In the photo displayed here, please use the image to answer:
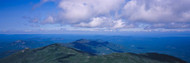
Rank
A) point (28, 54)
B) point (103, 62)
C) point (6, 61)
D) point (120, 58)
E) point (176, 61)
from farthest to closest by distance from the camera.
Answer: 1. point (28, 54)
2. point (6, 61)
3. point (176, 61)
4. point (120, 58)
5. point (103, 62)

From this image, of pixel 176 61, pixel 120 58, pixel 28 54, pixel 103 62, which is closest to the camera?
pixel 103 62

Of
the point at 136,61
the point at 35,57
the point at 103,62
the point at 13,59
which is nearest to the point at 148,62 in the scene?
the point at 136,61

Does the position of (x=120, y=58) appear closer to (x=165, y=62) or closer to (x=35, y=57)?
(x=165, y=62)

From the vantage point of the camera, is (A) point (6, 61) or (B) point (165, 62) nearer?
(B) point (165, 62)

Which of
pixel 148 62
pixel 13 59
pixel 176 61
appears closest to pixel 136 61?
pixel 148 62

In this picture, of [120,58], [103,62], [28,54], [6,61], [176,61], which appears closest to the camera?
[103,62]

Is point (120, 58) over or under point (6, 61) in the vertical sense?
over

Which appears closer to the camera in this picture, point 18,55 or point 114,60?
point 114,60

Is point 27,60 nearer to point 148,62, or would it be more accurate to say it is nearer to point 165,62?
point 148,62
